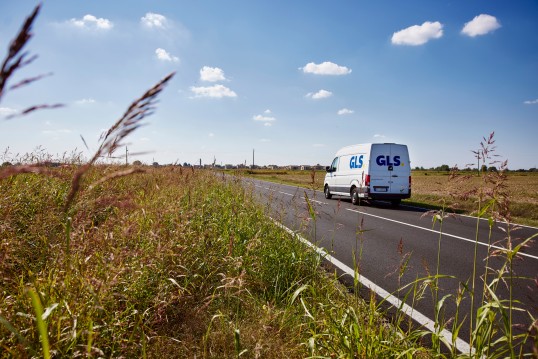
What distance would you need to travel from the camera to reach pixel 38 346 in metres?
2.04

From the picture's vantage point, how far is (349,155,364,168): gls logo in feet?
50.5

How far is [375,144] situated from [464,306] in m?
11.2

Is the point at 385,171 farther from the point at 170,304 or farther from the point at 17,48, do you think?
the point at 17,48

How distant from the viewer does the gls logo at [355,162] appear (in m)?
15.4

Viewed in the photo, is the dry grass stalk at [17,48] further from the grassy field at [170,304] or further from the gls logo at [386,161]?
the gls logo at [386,161]

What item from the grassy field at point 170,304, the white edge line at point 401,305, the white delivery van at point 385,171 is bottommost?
the white edge line at point 401,305

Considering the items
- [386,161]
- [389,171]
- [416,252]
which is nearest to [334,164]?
[386,161]

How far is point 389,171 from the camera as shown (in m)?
14.7

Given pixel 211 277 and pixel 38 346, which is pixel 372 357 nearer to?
pixel 211 277

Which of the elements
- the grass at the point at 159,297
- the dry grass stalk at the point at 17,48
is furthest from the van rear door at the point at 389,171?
the dry grass stalk at the point at 17,48

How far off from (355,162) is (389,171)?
169 centimetres

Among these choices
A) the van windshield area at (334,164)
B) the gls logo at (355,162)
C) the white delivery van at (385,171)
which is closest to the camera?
the white delivery van at (385,171)

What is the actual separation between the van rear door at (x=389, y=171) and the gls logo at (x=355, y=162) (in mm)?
793

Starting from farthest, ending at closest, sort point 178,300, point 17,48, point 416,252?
point 416,252 < point 178,300 < point 17,48
